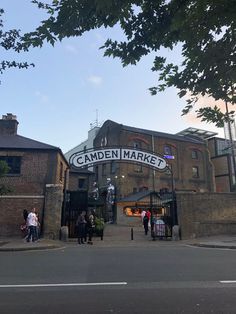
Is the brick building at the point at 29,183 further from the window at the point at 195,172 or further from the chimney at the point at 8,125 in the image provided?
the window at the point at 195,172

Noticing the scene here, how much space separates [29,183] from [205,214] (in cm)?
1170

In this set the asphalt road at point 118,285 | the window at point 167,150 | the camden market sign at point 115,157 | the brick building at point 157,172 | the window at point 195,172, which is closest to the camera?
the asphalt road at point 118,285

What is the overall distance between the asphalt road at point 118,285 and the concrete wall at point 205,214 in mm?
10511

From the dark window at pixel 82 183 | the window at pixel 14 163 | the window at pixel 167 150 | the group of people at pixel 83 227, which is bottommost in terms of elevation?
the group of people at pixel 83 227

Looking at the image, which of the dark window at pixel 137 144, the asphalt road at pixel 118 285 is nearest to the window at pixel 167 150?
the dark window at pixel 137 144

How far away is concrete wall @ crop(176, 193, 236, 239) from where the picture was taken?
22.1 m

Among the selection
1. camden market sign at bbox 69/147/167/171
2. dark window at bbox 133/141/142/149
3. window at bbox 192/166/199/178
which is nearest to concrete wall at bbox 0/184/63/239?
camden market sign at bbox 69/147/167/171

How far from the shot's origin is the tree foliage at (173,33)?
4699mm

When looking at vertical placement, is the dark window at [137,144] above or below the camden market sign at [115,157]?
above

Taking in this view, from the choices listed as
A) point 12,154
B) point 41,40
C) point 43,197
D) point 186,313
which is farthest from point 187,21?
point 12,154

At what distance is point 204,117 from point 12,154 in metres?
19.9

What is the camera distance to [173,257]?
12.2 metres

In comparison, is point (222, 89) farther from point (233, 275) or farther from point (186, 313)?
point (233, 275)

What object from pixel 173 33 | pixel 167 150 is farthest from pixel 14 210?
pixel 167 150
